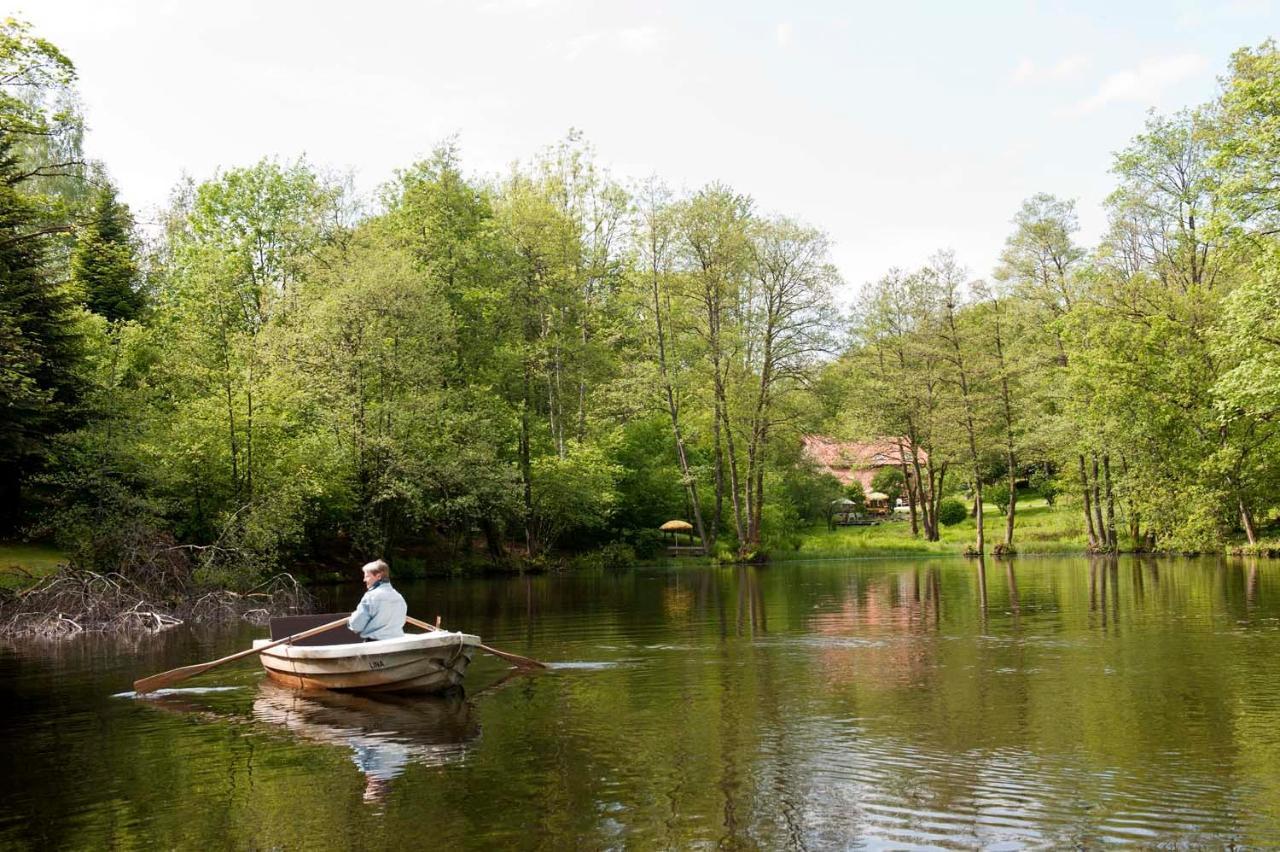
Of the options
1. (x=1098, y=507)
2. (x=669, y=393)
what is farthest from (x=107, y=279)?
(x=1098, y=507)

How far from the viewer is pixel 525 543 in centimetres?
4584

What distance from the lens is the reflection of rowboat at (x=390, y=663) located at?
42.3 feet

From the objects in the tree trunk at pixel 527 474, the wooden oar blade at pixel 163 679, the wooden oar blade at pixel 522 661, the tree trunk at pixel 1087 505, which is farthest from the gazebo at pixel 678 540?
the wooden oar blade at pixel 163 679

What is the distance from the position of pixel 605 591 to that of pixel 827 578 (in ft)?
26.7

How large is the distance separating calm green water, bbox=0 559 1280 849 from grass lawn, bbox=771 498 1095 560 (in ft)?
90.4

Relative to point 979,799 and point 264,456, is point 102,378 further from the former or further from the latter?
point 979,799

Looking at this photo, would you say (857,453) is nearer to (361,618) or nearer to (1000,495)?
(1000,495)

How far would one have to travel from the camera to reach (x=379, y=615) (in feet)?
44.8

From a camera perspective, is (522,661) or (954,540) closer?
(522,661)

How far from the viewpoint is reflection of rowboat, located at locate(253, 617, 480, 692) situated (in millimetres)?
12898

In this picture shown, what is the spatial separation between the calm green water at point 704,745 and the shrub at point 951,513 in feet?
128

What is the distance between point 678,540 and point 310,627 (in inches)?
1519

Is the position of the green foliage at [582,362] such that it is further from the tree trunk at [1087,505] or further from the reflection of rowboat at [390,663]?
the reflection of rowboat at [390,663]

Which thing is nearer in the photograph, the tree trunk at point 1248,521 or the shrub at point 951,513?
the tree trunk at point 1248,521
